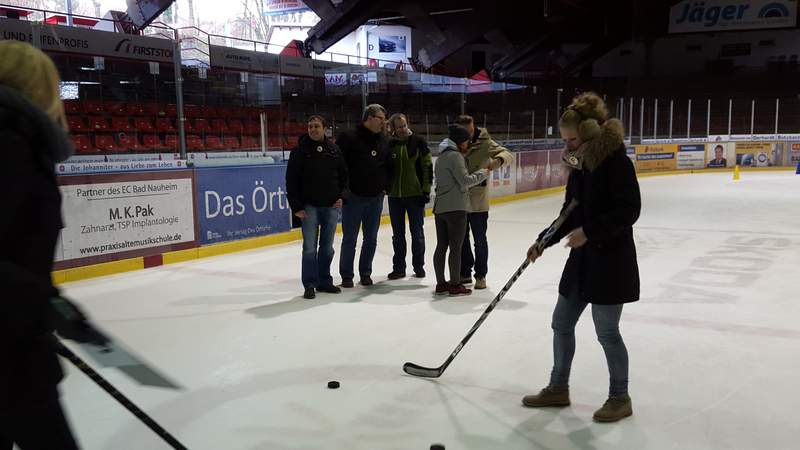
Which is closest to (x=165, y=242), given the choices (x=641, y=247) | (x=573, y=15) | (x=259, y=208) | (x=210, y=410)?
(x=259, y=208)

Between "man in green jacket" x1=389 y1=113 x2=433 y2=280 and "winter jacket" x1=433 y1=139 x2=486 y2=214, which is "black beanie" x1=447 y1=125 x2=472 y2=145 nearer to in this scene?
"winter jacket" x1=433 y1=139 x2=486 y2=214

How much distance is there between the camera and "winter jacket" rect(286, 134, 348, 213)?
5500 millimetres

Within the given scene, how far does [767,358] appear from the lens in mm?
3895

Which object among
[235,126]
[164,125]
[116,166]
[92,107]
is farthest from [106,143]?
[116,166]

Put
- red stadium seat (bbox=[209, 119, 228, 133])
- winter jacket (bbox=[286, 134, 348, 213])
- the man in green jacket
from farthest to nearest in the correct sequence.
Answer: red stadium seat (bbox=[209, 119, 228, 133])
the man in green jacket
winter jacket (bbox=[286, 134, 348, 213])

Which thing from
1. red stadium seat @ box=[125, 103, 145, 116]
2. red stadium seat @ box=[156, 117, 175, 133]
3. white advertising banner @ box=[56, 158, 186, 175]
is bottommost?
white advertising banner @ box=[56, 158, 186, 175]

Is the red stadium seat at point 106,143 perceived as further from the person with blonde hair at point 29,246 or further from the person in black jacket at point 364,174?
the person with blonde hair at point 29,246

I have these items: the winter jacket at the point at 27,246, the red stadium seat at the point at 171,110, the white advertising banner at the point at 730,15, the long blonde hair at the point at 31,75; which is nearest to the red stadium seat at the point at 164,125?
the red stadium seat at the point at 171,110

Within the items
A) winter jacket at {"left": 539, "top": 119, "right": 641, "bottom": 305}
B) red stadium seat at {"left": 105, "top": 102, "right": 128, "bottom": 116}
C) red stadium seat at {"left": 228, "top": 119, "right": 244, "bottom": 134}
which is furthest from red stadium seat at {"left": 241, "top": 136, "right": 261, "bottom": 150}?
winter jacket at {"left": 539, "top": 119, "right": 641, "bottom": 305}

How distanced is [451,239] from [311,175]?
4.36ft

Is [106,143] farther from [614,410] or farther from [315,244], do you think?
[614,410]

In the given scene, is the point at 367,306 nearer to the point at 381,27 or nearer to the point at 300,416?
the point at 300,416

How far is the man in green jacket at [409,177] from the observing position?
6.11m

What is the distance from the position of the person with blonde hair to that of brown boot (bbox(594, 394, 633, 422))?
2306 millimetres
